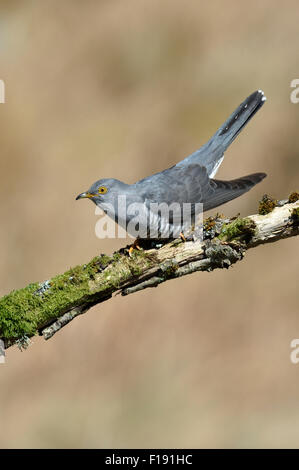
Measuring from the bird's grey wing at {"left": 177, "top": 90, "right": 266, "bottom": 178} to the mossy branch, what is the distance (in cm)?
144

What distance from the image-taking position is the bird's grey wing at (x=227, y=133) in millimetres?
5762

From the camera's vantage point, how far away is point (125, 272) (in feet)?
14.4

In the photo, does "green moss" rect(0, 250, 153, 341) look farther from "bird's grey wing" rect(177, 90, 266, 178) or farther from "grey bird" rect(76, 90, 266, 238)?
"bird's grey wing" rect(177, 90, 266, 178)

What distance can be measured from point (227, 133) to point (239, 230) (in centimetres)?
178

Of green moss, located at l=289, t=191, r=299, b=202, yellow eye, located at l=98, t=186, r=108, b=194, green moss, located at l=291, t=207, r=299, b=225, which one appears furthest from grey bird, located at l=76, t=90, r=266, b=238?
green moss, located at l=291, t=207, r=299, b=225

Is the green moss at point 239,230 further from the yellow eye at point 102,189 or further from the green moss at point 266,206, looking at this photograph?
the yellow eye at point 102,189

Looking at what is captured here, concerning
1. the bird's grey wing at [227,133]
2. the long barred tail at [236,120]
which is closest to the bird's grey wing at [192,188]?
the bird's grey wing at [227,133]

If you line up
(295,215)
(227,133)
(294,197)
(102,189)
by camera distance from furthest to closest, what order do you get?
(227,133), (102,189), (294,197), (295,215)

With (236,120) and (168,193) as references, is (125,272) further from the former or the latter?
(236,120)

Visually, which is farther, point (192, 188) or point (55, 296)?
point (192, 188)

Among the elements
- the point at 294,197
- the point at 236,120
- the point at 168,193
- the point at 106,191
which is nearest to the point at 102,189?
the point at 106,191

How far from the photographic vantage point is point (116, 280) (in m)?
4.39

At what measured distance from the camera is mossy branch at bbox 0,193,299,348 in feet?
14.1

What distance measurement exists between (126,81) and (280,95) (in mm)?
2548
